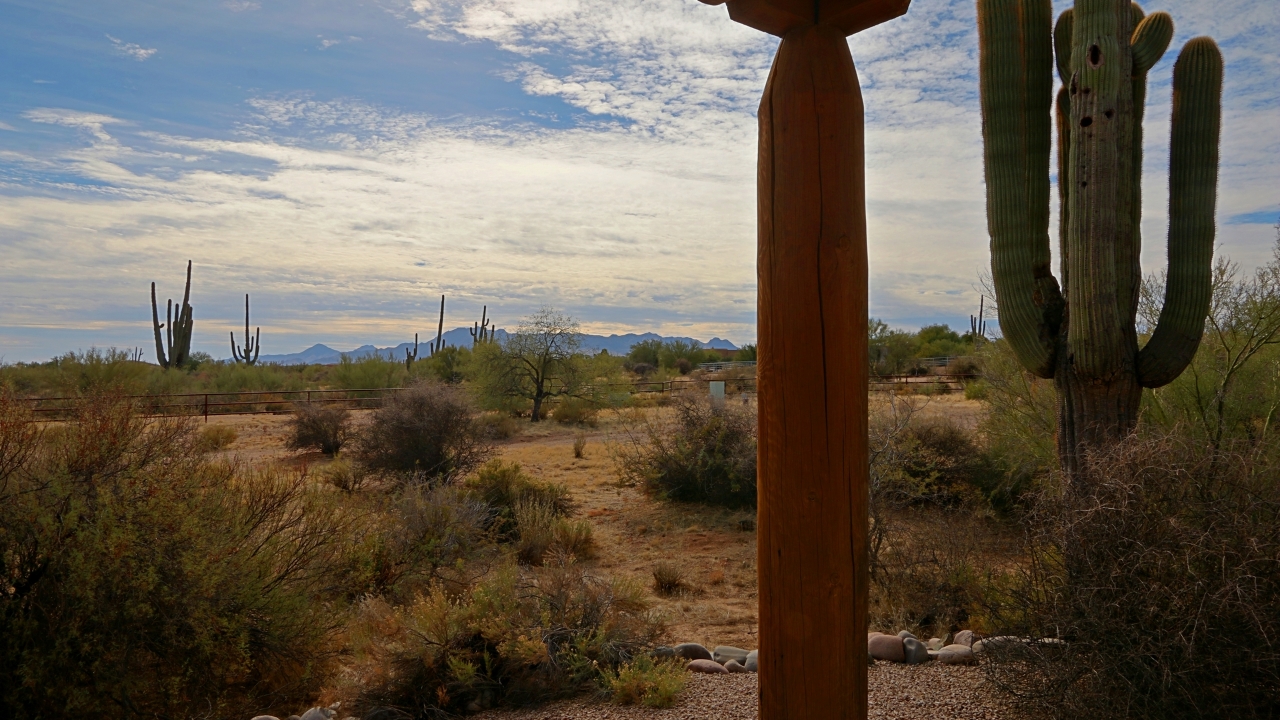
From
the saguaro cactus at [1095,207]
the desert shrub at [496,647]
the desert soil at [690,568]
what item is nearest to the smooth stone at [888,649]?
the desert soil at [690,568]

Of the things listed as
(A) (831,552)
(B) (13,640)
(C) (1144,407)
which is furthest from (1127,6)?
(B) (13,640)

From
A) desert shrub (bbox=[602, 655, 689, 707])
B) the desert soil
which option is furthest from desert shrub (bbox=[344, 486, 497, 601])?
desert shrub (bbox=[602, 655, 689, 707])

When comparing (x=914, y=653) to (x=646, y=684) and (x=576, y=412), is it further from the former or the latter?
(x=576, y=412)

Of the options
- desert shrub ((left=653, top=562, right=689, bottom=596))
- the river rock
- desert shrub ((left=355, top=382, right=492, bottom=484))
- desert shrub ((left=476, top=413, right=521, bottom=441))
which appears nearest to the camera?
the river rock

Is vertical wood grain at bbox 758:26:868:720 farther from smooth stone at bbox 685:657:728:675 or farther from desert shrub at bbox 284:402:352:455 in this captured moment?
desert shrub at bbox 284:402:352:455

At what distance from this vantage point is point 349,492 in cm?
1141

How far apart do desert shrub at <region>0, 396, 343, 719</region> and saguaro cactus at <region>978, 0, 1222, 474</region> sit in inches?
212

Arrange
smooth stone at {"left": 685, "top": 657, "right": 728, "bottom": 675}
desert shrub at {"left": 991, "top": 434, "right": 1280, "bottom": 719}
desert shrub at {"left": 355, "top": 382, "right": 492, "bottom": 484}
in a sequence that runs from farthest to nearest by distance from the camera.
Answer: desert shrub at {"left": 355, "top": 382, "right": 492, "bottom": 484} → smooth stone at {"left": 685, "top": 657, "right": 728, "bottom": 675} → desert shrub at {"left": 991, "top": 434, "right": 1280, "bottom": 719}

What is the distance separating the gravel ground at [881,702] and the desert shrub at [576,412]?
2098 cm

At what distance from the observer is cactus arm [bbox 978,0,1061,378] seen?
18.9 feet

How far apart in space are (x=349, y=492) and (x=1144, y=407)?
10.1 meters

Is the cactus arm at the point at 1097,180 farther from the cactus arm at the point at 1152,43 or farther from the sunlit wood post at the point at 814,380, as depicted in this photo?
the sunlit wood post at the point at 814,380

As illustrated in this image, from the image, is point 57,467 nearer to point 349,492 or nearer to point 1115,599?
point 1115,599

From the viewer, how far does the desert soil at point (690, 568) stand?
14.1 feet
